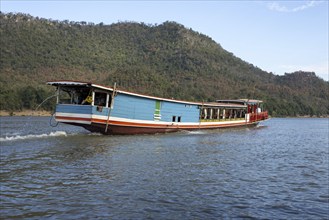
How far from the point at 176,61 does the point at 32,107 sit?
78.2 m

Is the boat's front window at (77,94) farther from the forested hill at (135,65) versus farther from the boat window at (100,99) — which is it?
the forested hill at (135,65)

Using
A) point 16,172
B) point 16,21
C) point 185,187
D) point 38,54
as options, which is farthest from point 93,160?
point 16,21

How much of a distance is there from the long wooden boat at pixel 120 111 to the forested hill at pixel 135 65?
46.2 m

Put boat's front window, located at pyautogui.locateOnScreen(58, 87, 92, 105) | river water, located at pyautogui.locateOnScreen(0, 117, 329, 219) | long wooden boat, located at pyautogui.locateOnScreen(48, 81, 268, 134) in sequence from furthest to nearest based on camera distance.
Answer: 1. boat's front window, located at pyautogui.locateOnScreen(58, 87, 92, 105)
2. long wooden boat, located at pyautogui.locateOnScreen(48, 81, 268, 134)
3. river water, located at pyautogui.locateOnScreen(0, 117, 329, 219)

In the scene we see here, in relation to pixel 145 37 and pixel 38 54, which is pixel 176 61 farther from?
pixel 38 54

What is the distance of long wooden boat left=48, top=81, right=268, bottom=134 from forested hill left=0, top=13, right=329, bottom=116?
46.2 meters

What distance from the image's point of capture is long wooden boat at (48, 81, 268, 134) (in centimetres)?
2452

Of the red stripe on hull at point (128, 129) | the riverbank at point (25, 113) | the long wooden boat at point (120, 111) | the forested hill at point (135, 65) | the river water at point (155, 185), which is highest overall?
the forested hill at point (135, 65)

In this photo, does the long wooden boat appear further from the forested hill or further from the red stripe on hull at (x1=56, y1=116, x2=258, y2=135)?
the forested hill

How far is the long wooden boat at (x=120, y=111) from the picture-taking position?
24.5 m

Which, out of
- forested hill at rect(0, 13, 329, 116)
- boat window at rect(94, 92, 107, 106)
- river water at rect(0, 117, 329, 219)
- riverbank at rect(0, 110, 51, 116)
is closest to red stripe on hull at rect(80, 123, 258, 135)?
boat window at rect(94, 92, 107, 106)

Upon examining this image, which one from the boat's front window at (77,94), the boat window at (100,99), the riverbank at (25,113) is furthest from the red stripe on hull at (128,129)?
the riverbank at (25,113)

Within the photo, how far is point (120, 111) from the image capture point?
86.0ft

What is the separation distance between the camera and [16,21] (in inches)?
4707
